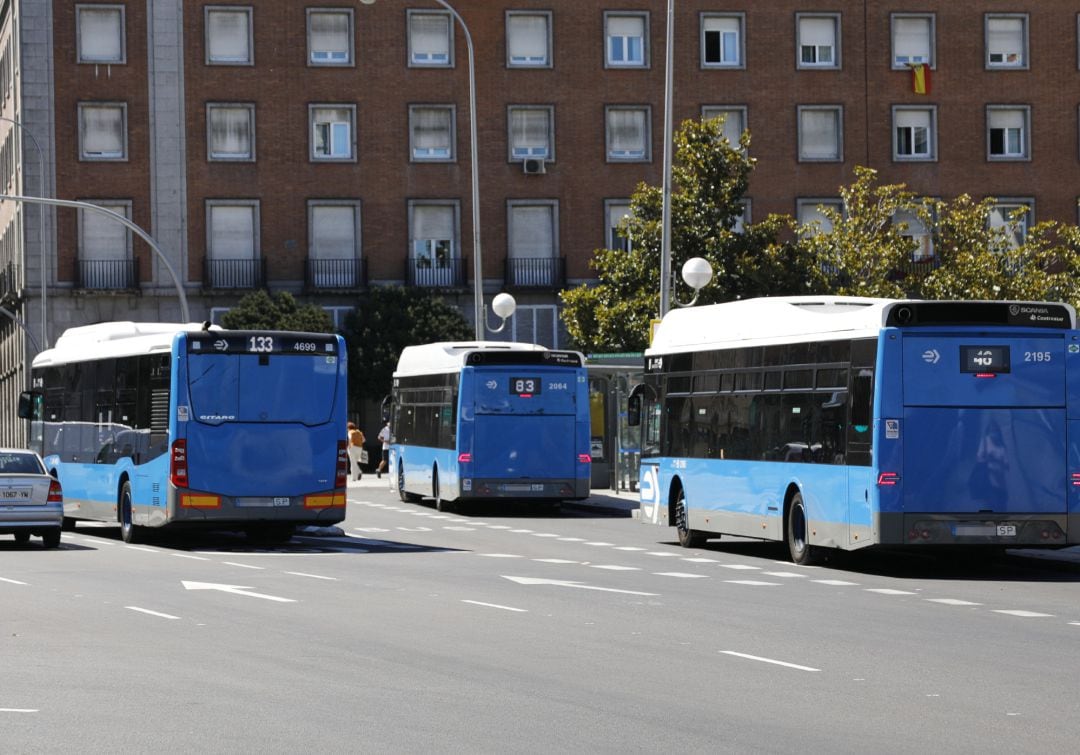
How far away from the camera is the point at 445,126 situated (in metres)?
68.2

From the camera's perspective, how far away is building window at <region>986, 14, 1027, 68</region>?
230ft

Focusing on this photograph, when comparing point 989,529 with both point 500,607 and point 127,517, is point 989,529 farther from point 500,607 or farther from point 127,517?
point 127,517

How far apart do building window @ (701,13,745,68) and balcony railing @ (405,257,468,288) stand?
10.7 m

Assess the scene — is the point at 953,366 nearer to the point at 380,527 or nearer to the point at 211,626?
the point at 211,626

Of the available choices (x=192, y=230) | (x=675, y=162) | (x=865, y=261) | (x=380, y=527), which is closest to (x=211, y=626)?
(x=380, y=527)

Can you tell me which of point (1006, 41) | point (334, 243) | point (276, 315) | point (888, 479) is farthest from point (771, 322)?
point (1006, 41)

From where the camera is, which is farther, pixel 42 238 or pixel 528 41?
pixel 528 41

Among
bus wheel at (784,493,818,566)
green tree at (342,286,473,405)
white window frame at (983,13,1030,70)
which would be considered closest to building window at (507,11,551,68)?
green tree at (342,286,473,405)

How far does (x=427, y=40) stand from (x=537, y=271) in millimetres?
8393

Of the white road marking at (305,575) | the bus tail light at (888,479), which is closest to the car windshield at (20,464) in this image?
the white road marking at (305,575)

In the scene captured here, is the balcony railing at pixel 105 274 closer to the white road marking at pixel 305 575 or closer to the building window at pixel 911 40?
the building window at pixel 911 40

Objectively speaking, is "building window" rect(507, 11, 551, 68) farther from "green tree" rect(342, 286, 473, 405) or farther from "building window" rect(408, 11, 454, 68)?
"green tree" rect(342, 286, 473, 405)

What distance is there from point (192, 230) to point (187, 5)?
7189mm

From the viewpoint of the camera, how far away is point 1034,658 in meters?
13.1
